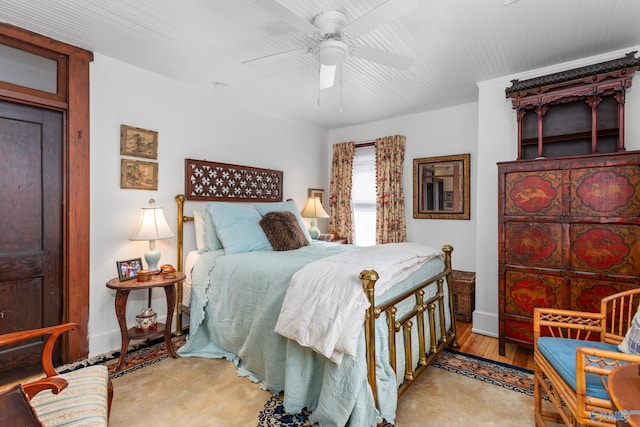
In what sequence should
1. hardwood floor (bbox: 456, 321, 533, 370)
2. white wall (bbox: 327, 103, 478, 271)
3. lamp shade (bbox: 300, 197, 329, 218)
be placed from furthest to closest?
lamp shade (bbox: 300, 197, 329, 218), white wall (bbox: 327, 103, 478, 271), hardwood floor (bbox: 456, 321, 533, 370)

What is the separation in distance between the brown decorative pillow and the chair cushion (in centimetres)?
197

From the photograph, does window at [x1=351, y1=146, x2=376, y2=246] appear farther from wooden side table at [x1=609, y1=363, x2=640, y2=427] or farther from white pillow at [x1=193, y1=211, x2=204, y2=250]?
wooden side table at [x1=609, y1=363, x2=640, y2=427]

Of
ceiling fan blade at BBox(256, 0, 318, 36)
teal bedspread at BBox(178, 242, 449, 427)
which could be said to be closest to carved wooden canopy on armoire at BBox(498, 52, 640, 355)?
teal bedspread at BBox(178, 242, 449, 427)

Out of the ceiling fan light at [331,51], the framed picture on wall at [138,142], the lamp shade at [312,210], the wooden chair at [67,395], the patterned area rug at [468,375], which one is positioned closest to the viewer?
the wooden chair at [67,395]

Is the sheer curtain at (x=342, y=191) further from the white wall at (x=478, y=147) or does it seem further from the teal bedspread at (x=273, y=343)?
the teal bedspread at (x=273, y=343)

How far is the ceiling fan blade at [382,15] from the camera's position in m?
1.48

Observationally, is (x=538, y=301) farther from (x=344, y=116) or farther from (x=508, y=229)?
(x=344, y=116)

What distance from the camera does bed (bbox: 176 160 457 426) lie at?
61.9 inches

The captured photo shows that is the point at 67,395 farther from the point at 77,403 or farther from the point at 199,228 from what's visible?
the point at 199,228

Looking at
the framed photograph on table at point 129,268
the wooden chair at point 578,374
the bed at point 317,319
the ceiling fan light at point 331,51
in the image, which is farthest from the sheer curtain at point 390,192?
the framed photograph on table at point 129,268

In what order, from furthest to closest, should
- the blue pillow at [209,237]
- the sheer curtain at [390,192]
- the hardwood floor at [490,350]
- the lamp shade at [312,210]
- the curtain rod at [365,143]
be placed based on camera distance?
the curtain rod at [365,143]
the sheer curtain at [390,192]
the lamp shade at [312,210]
the blue pillow at [209,237]
the hardwood floor at [490,350]

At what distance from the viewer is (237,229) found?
284cm

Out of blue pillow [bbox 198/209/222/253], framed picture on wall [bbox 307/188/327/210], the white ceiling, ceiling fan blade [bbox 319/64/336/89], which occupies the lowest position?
blue pillow [bbox 198/209/222/253]

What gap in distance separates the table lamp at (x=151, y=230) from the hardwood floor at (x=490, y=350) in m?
2.77
